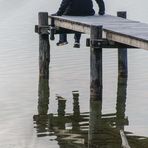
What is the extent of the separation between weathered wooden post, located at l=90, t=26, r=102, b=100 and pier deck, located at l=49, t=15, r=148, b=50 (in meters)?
0.23

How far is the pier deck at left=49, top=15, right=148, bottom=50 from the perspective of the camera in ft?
47.9

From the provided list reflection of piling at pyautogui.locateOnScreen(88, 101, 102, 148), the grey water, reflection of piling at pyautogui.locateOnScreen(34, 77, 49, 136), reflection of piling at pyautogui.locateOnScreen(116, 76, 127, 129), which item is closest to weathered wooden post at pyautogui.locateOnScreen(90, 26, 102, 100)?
reflection of piling at pyautogui.locateOnScreen(88, 101, 102, 148)

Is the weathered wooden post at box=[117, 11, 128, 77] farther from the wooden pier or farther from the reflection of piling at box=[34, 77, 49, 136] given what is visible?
the reflection of piling at box=[34, 77, 49, 136]

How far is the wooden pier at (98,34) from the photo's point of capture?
15.2m

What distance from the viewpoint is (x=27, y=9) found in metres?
50.8

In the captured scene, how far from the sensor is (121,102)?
17.9 metres

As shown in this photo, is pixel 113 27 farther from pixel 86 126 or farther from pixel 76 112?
pixel 86 126

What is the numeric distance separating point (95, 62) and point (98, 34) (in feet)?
2.77

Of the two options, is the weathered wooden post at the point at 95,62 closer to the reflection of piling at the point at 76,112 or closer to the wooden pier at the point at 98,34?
the wooden pier at the point at 98,34

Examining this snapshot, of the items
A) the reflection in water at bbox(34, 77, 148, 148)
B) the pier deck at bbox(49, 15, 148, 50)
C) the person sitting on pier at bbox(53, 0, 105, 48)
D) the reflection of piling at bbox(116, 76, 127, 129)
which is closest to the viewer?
the reflection in water at bbox(34, 77, 148, 148)

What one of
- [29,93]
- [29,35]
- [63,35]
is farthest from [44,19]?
[29,35]

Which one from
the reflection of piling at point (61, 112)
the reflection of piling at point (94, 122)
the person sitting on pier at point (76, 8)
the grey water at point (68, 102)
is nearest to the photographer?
the reflection of piling at point (94, 122)

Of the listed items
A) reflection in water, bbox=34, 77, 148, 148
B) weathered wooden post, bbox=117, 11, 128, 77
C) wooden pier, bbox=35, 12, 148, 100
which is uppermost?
wooden pier, bbox=35, 12, 148, 100

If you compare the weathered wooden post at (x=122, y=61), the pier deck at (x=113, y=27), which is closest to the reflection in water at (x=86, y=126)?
the weathered wooden post at (x=122, y=61)
